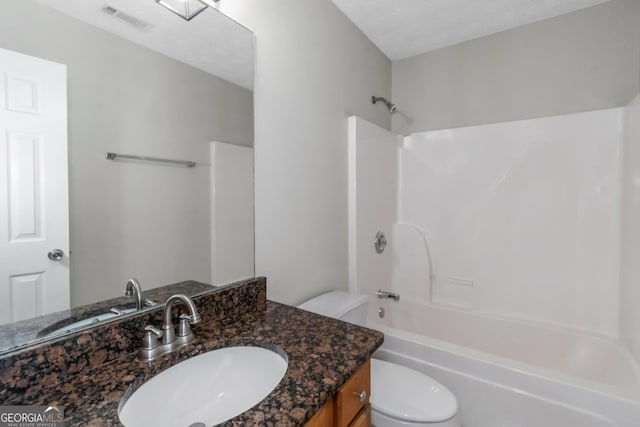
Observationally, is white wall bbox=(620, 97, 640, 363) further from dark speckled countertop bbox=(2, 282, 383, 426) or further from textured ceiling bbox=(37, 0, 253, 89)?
textured ceiling bbox=(37, 0, 253, 89)

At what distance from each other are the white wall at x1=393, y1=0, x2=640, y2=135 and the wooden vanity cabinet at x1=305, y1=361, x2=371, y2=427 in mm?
2146

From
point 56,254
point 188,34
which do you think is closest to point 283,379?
point 56,254

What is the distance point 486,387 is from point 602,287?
1209 millimetres

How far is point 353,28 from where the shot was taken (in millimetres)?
2051

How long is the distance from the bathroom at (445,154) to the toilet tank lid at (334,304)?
80mm

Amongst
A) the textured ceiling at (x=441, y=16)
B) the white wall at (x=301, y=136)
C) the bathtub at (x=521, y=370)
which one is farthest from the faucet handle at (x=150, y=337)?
the textured ceiling at (x=441, y=16)

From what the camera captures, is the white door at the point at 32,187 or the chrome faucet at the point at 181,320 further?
the chrome faucet at the point at 181,320

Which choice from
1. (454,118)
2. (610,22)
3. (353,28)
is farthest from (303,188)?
(610,22)

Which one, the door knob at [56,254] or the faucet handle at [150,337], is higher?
the door knob at [56,254]

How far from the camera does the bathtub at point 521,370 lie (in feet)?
3.93

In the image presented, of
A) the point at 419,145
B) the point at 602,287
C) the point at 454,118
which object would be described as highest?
the point at 454,118

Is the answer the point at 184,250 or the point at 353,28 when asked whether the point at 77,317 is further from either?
the point at 353,28

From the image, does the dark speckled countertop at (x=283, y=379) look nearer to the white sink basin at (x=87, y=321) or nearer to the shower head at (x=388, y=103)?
the white sink basin at (x=87, y=321)

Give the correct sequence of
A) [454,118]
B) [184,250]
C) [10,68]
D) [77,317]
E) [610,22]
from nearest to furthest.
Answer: [10,68]
[77,317]
[184,250]
[610,22]
[454,118]
